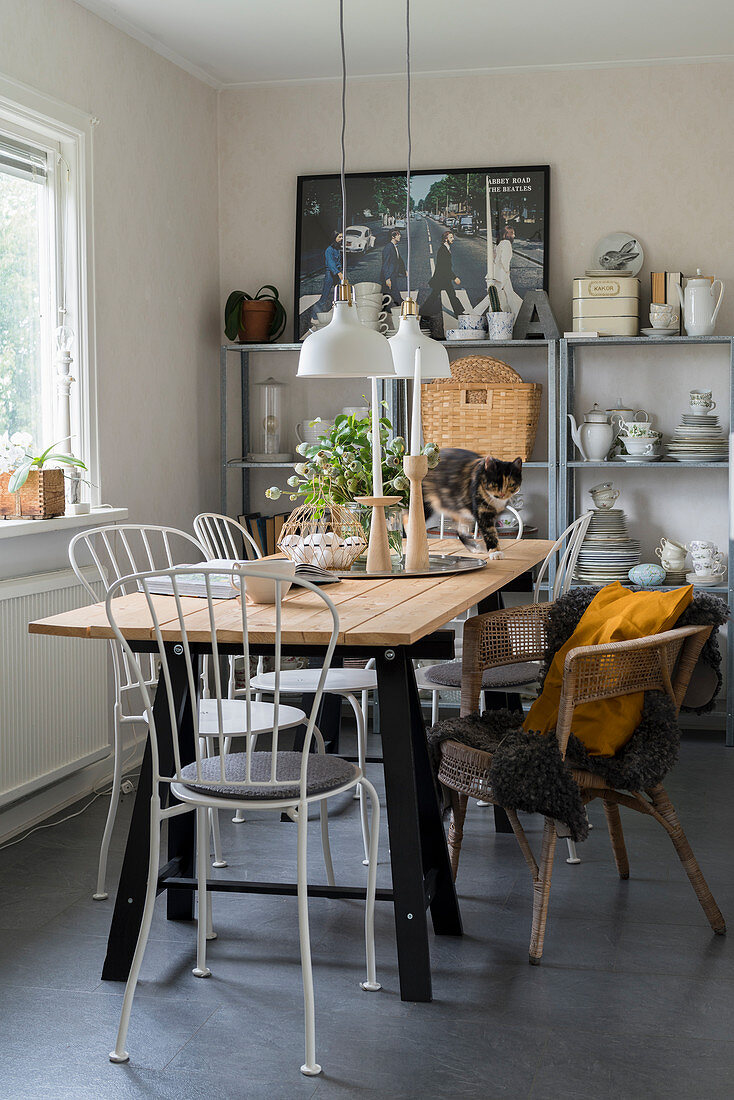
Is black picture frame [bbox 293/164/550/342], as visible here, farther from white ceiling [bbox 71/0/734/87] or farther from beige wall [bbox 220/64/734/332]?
white ceiling [bbox 71/0/734/87]

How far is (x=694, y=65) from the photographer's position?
457 centimetres

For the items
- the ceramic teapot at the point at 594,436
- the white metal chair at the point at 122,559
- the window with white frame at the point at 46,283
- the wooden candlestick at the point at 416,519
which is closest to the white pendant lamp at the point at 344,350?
the wooden candlestick at the point at 416,519

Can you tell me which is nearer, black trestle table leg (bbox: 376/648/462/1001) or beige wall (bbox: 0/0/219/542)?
black trestle table leg (bbox: 376/648/462/1001)

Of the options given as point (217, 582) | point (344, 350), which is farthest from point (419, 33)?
point (217, 582)

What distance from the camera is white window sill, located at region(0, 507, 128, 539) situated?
10.8ft

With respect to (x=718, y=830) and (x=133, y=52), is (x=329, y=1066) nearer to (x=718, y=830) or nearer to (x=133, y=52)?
(x=718, y=830)

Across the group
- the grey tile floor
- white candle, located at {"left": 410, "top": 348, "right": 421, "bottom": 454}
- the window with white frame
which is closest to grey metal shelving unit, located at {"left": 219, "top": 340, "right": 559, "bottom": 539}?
the window with white frame

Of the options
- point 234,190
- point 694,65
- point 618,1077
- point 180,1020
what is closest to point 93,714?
point 180,1020

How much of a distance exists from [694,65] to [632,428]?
1495 mm

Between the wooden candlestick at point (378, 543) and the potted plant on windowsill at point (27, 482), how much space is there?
1.03 m

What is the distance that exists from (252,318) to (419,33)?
1.30 metres

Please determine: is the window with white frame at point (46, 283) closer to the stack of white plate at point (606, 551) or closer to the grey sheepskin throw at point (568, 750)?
the grey sheepskin throw at point (568, 750)

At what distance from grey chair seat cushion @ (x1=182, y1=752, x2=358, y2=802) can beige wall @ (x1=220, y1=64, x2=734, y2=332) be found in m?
2.93

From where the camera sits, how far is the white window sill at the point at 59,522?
3293mm
